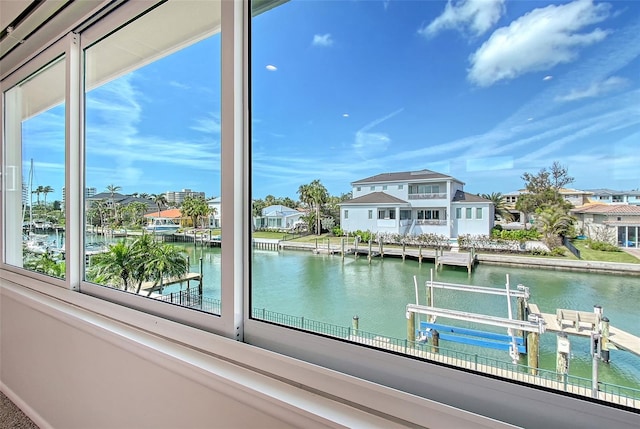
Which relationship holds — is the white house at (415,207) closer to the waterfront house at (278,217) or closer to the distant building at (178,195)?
the waterfront house at (278,217)

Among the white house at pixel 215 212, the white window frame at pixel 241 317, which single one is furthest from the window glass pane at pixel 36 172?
the white house at pixel 215 212

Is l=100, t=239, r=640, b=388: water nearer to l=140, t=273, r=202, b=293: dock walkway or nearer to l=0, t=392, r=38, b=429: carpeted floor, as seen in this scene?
l=140, t=273, r=202, b=293: dock walkway

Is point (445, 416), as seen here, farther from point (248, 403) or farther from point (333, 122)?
point (333, 122)

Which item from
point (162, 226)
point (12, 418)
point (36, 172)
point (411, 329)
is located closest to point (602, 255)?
point (411, 329)

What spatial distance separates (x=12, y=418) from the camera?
6.05ft

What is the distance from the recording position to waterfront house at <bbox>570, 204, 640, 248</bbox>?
587 mm

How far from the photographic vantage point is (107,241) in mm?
1655

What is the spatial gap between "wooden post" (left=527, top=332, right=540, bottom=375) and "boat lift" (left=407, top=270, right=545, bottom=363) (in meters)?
0.01

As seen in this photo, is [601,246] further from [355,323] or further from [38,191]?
[38,191]

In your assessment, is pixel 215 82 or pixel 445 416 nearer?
pixel 445 416

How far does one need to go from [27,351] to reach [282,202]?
1.98 metres

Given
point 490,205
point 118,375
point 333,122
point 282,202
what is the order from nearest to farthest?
point 490,205, point 333,122, point 282,202, point 118,375

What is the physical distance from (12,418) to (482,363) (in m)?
2.65

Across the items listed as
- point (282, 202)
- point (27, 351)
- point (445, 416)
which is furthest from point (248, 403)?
point (27, 351)
